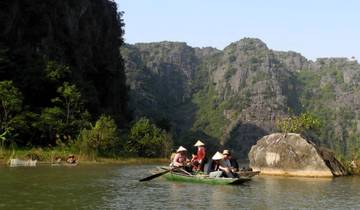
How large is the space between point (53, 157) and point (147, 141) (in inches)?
623

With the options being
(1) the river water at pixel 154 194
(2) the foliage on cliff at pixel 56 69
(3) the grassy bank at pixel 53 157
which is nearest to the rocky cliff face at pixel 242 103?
(2) the foliage on cliff at pixel 56 69

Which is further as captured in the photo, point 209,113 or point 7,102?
point 209,113

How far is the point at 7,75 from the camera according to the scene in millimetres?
57938

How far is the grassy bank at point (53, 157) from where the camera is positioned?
4061 centimetres

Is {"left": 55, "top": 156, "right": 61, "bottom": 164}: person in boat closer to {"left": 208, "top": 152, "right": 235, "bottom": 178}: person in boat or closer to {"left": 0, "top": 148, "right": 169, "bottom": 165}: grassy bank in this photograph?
{"left": 0, "top": 148, "right": 169, "bottom": 165}: grassy bank

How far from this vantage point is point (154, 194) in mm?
22312

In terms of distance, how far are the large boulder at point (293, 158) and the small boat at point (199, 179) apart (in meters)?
8.63

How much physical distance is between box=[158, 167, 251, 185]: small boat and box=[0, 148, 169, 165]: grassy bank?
14040mm

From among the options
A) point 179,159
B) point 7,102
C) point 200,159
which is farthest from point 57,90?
point 200,159

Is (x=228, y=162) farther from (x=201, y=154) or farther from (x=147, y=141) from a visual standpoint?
(x=147, y=141)

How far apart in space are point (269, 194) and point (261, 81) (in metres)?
164

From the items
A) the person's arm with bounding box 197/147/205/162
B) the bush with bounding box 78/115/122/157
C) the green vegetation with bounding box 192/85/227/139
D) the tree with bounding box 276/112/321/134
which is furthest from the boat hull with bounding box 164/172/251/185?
the green vegetation with bounding box 192/85/227/139

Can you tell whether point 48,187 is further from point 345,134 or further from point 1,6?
point 345,134

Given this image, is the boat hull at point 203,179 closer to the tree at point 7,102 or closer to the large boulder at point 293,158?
the large boulder at point 293,158
